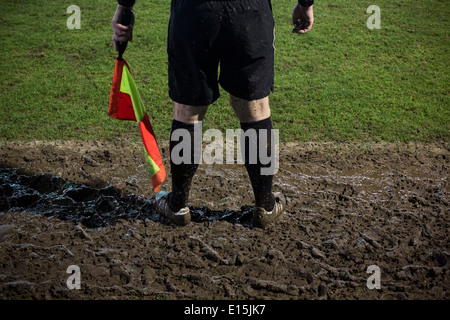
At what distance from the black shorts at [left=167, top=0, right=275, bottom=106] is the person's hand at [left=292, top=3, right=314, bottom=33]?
38 centimetres

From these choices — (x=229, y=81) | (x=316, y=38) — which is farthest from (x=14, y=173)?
(x=316, y=38)

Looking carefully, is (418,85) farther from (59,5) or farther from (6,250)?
(59,5)

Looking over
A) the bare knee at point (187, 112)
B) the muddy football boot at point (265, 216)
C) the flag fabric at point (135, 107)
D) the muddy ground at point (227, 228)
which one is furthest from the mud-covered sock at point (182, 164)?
the muddy football boot at point (265, 216)

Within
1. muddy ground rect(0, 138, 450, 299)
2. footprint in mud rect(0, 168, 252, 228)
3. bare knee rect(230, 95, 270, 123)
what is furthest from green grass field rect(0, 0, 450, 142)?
bare knee rect(230, 95, 270, 123)

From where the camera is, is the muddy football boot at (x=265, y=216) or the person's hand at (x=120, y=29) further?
the muddy football boot at (x=265, y=216)

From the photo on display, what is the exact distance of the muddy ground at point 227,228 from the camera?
99.5 inches

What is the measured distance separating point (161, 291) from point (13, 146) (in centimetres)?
225

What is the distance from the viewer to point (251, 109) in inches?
103

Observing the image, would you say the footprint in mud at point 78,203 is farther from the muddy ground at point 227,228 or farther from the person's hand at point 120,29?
the person's hand at point 120,29

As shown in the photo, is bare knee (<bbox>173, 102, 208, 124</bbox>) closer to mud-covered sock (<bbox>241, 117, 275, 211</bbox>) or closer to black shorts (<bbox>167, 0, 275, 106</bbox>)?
black shorts (<bbox>167, 0, 275, 106</bbox>)

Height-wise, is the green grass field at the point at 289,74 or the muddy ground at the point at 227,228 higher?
the green grass field at the point at 289,74

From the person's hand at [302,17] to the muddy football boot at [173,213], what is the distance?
4.76 ft

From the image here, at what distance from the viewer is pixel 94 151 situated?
12.5 feet

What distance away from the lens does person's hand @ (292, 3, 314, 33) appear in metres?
2.77
